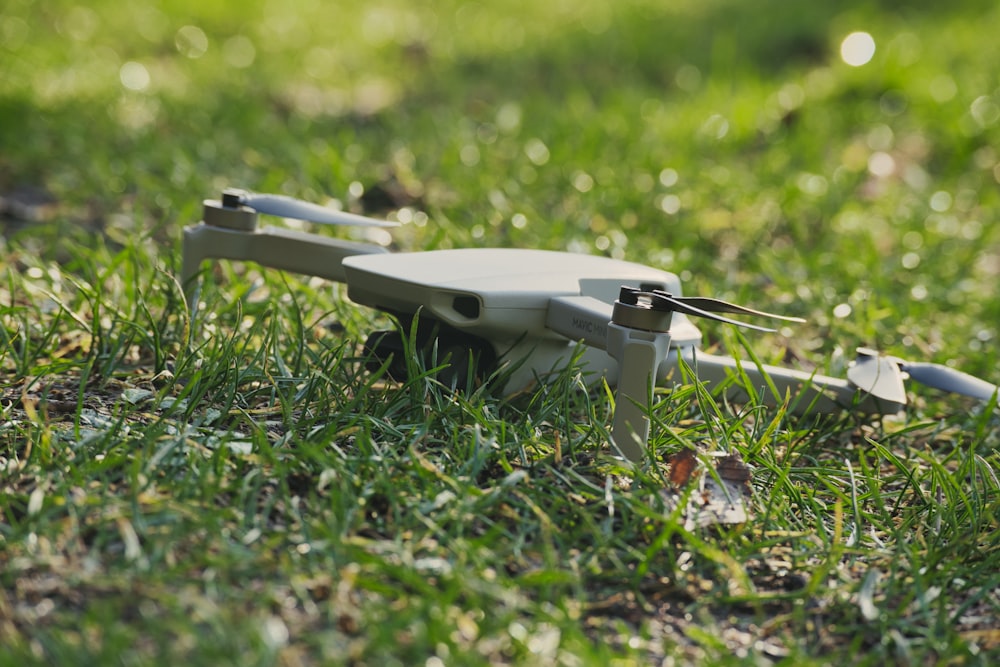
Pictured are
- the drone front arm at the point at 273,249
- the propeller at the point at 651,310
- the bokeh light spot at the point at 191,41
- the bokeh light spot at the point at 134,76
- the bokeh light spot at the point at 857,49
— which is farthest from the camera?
the bokeh light spot at the point at 191,41

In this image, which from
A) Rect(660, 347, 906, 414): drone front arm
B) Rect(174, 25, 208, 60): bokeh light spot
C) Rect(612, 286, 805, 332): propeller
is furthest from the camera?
Rect(174, 25, 208, 60): bokeh light spot

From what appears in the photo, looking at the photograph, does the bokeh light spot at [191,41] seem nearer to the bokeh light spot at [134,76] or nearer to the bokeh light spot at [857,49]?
the bokeh light spot at [134,76]

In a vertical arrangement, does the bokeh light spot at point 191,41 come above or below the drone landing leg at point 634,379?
above

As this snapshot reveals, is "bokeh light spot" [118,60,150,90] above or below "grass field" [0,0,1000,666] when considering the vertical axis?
above

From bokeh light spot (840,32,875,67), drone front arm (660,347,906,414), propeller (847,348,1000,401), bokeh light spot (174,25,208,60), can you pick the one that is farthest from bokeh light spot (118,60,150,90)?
propeller (847,348,1000,401)

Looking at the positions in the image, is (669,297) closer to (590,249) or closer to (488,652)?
(488,652)

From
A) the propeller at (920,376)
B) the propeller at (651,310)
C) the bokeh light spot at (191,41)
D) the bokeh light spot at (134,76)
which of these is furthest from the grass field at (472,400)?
the bokeh light spot at (191,41)

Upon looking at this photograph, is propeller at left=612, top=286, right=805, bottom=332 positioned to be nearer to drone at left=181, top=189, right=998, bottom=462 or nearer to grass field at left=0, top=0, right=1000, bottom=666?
drone at left=181, top=189, right=998, bottom=462
